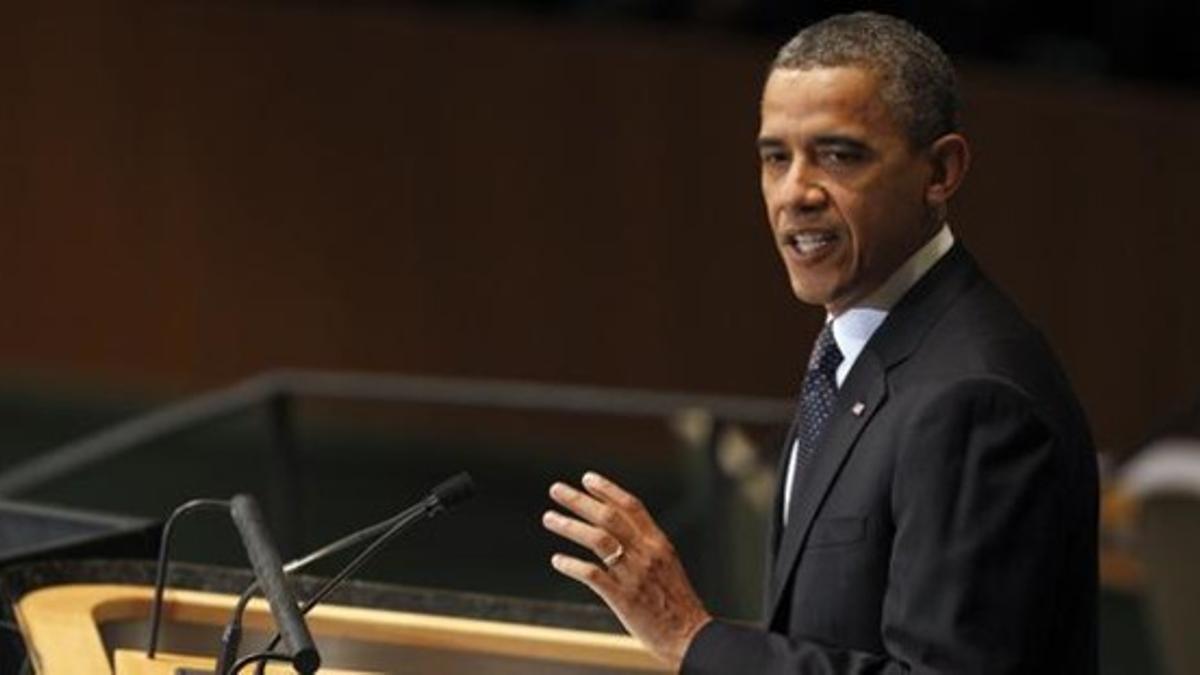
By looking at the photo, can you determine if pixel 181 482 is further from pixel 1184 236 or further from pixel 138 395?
pixel 1184 236

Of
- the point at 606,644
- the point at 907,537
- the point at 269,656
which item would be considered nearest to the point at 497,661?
the point at 606,644

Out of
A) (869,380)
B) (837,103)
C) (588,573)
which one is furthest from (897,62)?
(588,573)

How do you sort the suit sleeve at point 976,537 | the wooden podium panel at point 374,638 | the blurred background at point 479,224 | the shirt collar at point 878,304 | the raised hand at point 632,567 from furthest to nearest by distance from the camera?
the blurred background at point 479,224, the wooden podium panel at point 374,638, the shirt collar at point 878,304, the raised hand at point 632,567, the suit sleeve at point 976,537

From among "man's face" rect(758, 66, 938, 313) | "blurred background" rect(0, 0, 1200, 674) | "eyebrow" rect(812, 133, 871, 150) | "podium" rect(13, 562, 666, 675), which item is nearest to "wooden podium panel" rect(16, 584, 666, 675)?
"podium" rect(13, 562, 666, 675)

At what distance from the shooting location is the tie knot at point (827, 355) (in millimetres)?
2854

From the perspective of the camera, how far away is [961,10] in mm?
7738

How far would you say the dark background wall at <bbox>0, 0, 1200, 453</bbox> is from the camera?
7.67 m

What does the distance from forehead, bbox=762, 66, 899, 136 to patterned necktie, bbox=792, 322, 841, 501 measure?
0.80 ft

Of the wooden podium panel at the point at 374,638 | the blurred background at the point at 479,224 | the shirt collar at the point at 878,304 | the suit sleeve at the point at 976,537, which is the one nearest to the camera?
the suit sleeve at the point at 976,537

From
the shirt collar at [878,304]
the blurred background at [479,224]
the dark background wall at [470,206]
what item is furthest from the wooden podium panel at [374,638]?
the dark background wall at [470,206]

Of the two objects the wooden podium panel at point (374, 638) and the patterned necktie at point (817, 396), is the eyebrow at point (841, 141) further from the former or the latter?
the wooden podium panel at point (374, 638)

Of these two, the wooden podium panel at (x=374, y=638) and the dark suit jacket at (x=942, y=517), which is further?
the wooden podium panel at (x=374, y=638)

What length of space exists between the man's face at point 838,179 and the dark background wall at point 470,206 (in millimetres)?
4978

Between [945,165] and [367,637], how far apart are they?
854 mm
